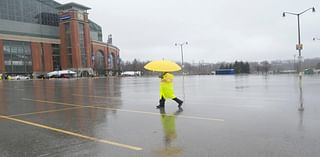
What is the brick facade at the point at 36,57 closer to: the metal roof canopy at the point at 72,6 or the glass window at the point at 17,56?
the glass window at the point at 17,56

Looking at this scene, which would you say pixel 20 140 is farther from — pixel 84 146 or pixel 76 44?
pixel 76 44

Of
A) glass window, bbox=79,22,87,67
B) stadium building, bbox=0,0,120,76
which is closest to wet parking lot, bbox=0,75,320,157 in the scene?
stadium building, bbox=0,0,120,76

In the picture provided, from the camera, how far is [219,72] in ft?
353

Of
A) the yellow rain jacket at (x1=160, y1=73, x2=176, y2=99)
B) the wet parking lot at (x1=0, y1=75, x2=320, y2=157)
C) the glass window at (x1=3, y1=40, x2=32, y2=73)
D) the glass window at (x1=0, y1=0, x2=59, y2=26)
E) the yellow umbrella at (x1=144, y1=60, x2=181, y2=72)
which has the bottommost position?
the wet parking lot at (x1=0, y1=75, x2=320, y2=157)

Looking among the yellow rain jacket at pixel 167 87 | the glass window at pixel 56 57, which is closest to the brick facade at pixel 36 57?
the glass window at pixel 56 57

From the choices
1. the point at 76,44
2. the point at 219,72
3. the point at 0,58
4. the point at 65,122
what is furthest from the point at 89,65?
the point at 65,122

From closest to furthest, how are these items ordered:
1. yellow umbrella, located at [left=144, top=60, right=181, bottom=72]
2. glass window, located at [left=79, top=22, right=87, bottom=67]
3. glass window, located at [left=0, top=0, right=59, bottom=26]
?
yellow umbrella, located at [left=144, top=60, right=181, bottom=72] < glass window, located at [left=0, top=0, right=59, bottom=26] < glass window, located at [left=79, top=22, right=87, bottom=67]

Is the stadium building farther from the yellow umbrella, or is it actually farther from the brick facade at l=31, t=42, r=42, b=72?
the yellow umbrella

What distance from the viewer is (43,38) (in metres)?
102

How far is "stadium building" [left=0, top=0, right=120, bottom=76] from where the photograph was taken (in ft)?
301

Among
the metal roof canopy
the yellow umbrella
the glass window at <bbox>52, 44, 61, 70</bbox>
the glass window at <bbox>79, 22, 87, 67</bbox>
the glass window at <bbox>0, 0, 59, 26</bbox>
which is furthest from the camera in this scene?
the glass window at <bbox>52, 44, 61, 70</bbox>

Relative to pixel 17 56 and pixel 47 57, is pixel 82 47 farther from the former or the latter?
pixel 17 56

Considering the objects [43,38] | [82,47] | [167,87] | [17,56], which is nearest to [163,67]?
[167,87]

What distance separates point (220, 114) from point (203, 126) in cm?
202
